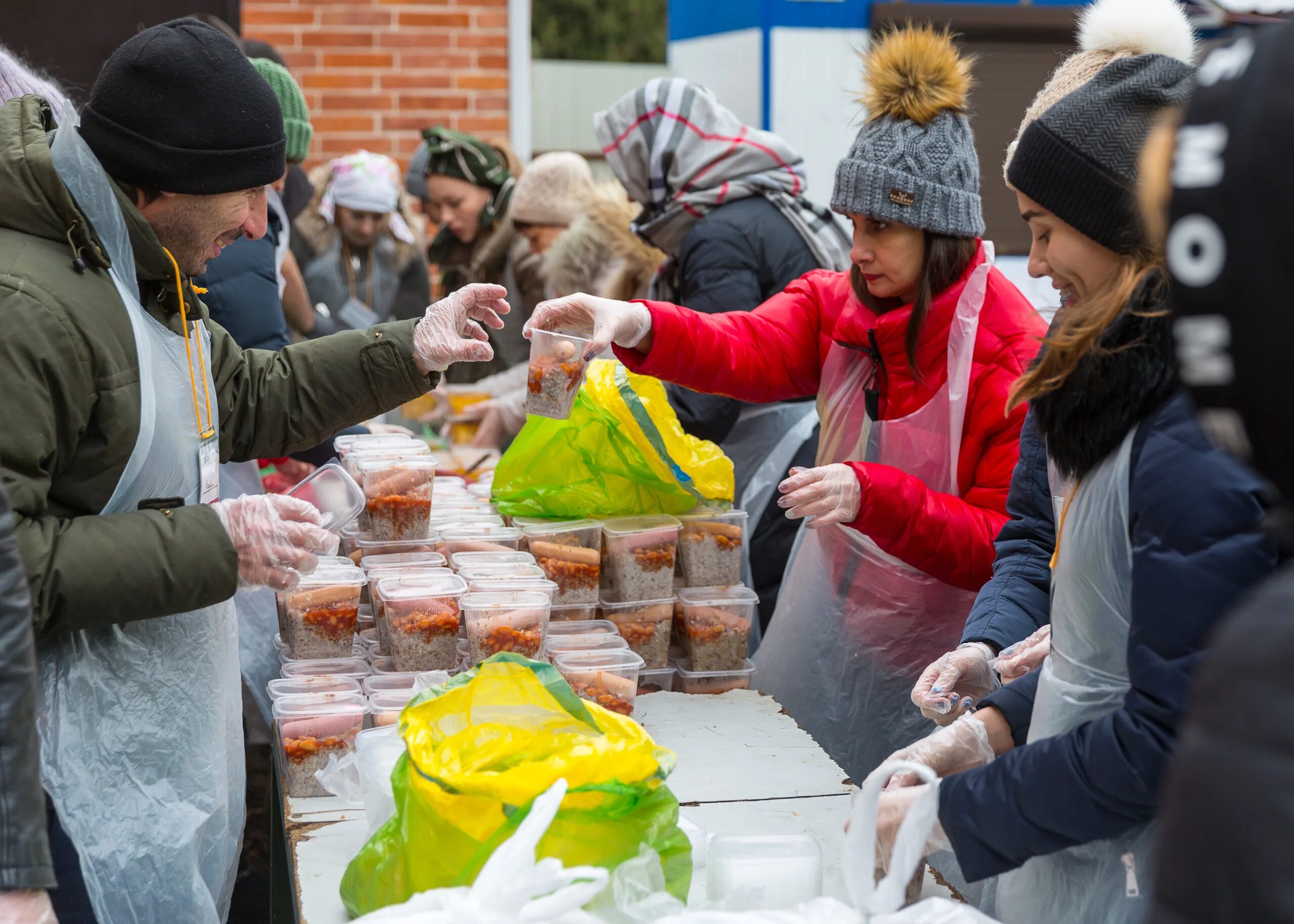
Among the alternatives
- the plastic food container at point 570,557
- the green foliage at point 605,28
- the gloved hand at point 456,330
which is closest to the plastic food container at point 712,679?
the plastic food container at point 570,557

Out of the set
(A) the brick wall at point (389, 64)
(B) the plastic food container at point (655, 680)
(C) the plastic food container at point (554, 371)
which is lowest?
(B) the plastic food container at point (655, 680)

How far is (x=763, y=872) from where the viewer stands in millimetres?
1399

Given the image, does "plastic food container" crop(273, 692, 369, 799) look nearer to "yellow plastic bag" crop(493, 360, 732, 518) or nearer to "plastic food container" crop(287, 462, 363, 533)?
A: "plastic food container" crop(287, 462, 363, 533)

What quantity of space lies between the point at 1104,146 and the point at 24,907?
1.45 metres

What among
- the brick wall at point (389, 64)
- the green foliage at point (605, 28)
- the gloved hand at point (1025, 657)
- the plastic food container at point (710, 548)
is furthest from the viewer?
the green foliage at point (605, 28)

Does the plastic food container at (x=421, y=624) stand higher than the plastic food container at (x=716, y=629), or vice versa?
the plastic food container at (x=421, y=624)

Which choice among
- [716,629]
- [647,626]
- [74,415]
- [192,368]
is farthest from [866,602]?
[74,415]

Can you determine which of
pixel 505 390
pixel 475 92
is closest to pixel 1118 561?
pixel 505 390

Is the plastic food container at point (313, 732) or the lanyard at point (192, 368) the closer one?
the lanyard at point (192, 368)

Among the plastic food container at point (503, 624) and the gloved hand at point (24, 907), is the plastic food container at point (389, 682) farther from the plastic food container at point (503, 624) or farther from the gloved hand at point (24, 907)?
the gloved hand at point (24, 907)

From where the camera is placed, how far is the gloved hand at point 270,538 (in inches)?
65.0

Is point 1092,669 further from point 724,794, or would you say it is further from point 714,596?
point 714,596

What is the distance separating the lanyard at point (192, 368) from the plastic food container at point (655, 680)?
104 cm

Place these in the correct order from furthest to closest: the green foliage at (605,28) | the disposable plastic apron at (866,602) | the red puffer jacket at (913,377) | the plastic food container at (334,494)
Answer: the green foliage at (605,28), the disposable plastic apron at (866,602), the red puffer jacket at (913,377), the plastic food container at (334,494)
